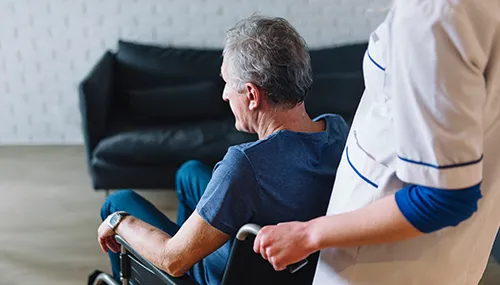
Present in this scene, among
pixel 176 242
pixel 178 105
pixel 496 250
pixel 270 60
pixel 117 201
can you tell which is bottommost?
pixel 496 250

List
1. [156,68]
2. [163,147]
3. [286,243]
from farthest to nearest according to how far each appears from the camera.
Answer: [156,68] → [163,147] → [286,243]

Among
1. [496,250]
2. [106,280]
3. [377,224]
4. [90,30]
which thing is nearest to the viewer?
[377,224]

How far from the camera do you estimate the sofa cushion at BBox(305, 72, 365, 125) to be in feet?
10.2

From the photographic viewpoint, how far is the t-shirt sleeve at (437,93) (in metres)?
0.81

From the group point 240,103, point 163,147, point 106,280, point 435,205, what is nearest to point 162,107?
point 163,147

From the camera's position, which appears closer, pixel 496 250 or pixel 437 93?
pixel 437 93

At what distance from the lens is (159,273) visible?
1359 mm

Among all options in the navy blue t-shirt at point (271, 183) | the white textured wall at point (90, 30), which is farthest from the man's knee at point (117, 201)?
the white textured wall at point (90, 30)

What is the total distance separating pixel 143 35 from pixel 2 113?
1.01 meters

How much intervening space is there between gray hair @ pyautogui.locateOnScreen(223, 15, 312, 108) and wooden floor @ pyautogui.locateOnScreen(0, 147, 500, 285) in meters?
1.36

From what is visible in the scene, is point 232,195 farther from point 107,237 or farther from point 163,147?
point 163,147

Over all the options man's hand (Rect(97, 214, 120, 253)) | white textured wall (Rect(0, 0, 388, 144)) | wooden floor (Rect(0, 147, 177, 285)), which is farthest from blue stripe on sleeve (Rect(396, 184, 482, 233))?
white textured wall (Rect(0, 0, 388, 144))

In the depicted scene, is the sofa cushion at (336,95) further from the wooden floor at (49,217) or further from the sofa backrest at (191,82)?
the wooden floor at (49,217)

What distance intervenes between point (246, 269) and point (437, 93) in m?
0.60
